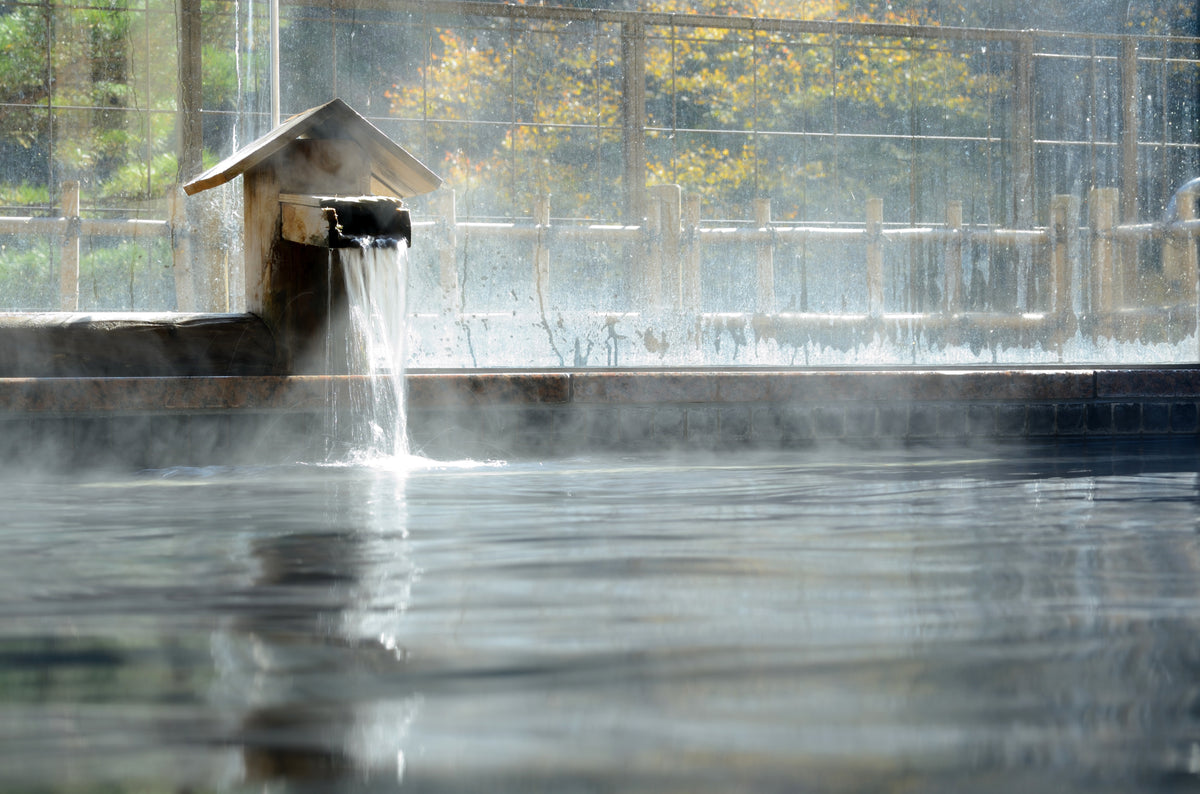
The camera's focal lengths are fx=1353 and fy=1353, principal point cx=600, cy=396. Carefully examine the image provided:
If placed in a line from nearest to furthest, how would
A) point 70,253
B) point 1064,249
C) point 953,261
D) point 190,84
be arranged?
point 70,253 → point 190,84 → point 953,261 → point 1064,249

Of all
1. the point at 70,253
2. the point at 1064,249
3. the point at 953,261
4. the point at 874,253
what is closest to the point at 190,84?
the point at 70,253

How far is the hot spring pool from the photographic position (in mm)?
1429

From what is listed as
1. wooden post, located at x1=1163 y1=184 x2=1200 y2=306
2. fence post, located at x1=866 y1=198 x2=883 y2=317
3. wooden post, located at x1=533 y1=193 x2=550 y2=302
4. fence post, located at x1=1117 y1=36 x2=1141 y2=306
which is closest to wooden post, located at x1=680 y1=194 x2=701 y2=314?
wooden post, located at x1=533 y1=193 x2=550 y2=302

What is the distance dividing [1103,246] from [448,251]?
19.4 feet

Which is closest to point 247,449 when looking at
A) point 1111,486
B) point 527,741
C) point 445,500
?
point 445,500

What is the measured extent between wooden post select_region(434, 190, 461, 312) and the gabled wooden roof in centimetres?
465

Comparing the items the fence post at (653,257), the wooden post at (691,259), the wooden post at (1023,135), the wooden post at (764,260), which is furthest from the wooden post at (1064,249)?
the fence post at (653,257)

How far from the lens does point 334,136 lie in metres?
5.57

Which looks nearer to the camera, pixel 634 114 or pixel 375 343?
pixel 375 343

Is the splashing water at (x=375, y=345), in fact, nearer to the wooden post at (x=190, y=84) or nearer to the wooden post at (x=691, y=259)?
the wooden post at (x=190, y=84)

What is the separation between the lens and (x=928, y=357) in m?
11.5

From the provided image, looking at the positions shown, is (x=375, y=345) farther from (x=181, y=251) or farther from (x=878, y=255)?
(x=878, y=255)

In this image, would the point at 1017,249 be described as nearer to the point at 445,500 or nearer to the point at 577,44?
the point at 577,44

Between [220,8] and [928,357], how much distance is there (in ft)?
21.0
